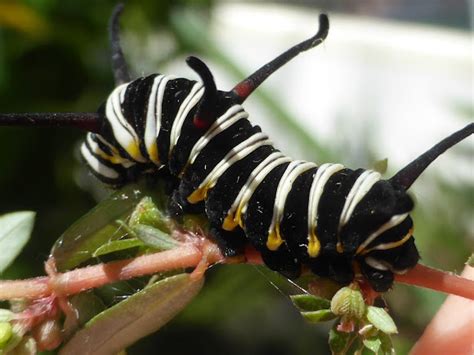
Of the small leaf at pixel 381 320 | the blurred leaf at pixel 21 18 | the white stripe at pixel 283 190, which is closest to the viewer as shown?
the small leaf at pixel 381 320

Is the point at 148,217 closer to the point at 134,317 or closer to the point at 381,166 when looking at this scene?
the point at 134,317

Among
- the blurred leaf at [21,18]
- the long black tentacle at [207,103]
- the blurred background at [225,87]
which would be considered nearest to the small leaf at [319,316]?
the long black tentacle at [207,103]

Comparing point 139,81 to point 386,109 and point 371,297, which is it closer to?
point 371,297

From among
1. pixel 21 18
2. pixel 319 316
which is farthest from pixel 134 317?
pixel 21 18

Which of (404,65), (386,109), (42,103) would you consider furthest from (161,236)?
(404,65)

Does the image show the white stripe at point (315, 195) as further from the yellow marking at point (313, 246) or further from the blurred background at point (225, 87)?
the blurred background at point (225, 87)

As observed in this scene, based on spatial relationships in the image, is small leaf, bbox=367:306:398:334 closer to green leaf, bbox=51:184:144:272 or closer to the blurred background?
green leaf, bbox=51:184:144:272
